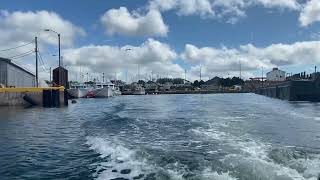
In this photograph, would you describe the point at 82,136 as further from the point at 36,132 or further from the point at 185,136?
the point at 185,136

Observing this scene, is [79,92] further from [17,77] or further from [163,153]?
[163,153]

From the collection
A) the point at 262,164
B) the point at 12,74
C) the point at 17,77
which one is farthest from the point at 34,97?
the point at 262,164

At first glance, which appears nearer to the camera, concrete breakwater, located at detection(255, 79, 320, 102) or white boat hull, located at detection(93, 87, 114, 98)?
concrete breakwater, located at detection(255, 79, 320, 102)

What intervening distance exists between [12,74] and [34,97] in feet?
54.2

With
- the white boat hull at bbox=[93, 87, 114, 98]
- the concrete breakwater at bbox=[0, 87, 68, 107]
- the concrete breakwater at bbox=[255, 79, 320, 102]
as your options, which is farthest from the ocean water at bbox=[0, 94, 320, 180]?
the white boat hull at bbox=[93, 87, 114, 98]

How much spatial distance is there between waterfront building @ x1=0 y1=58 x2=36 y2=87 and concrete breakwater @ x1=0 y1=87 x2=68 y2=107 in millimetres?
8938

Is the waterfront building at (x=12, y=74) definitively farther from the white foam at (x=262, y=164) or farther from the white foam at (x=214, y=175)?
the white foam at (x=214, y=175)

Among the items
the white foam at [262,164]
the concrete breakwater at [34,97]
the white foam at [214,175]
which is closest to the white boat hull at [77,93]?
the concrete breakwater at [34,97]

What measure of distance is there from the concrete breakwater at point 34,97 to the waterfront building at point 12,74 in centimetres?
894

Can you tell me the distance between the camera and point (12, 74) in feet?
274

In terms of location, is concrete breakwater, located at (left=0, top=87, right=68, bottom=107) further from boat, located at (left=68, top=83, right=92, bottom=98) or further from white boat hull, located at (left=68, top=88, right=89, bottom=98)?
white boat hull, located at (left=68, top=88, right=89, bottom=98)

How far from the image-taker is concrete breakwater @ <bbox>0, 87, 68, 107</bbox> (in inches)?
2625

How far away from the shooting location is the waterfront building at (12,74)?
79.0 metres

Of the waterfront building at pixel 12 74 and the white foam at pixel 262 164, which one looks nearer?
the white foam at pixel 262 164
